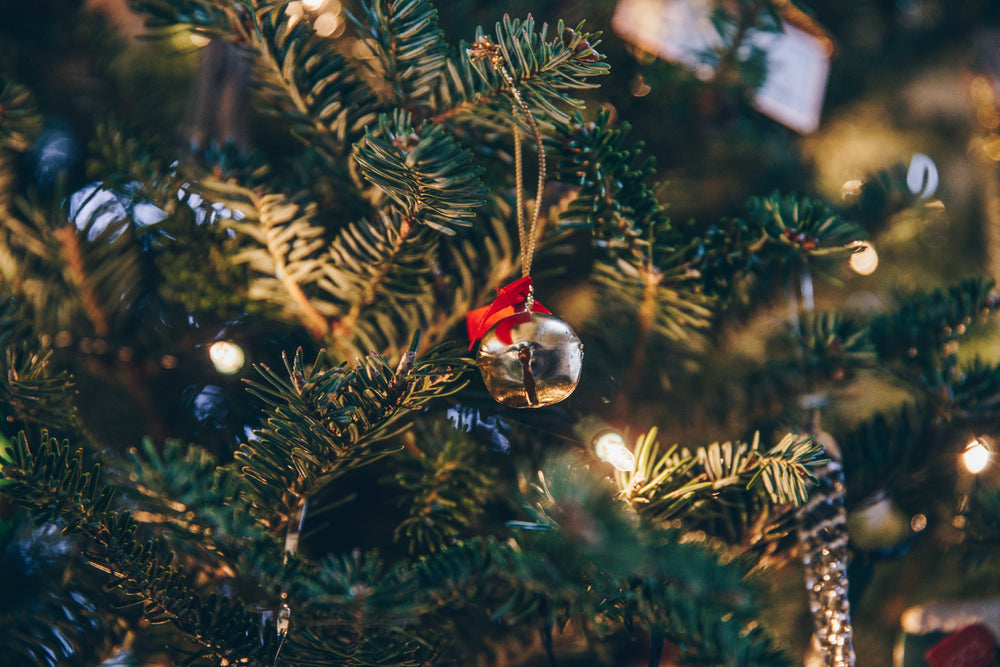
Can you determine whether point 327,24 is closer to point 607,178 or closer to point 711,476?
point 607,178

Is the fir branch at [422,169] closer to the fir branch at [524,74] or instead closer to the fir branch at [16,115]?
the fir branch at [524,74]

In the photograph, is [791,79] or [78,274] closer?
[78,274]

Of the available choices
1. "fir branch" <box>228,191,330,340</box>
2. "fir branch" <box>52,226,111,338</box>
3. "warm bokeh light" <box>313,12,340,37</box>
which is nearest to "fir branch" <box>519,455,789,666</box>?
"fir branch" <box>228,191,330,340</box>

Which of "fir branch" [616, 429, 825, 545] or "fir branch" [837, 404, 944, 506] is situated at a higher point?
"fir branch" [616, 429, 825, 545]

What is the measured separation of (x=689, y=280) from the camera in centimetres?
42

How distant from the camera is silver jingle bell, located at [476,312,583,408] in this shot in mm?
349

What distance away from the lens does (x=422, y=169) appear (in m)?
0.32

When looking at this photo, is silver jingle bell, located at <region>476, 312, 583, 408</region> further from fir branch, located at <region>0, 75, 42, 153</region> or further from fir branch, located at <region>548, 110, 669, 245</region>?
fir branch, located at <region>0, 75, 42, 153</region>

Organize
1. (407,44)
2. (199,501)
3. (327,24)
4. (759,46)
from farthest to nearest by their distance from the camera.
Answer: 1. (327,24)
2. (759,46)
3. (407,44)
4. (199,501)

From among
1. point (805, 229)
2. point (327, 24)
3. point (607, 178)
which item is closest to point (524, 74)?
point (607, 178)

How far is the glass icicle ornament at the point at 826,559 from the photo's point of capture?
0.40 m

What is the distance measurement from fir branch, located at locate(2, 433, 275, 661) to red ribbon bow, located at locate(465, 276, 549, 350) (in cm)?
20

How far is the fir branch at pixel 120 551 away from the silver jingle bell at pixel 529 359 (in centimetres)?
19

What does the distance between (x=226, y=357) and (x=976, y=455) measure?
0.56 metres
